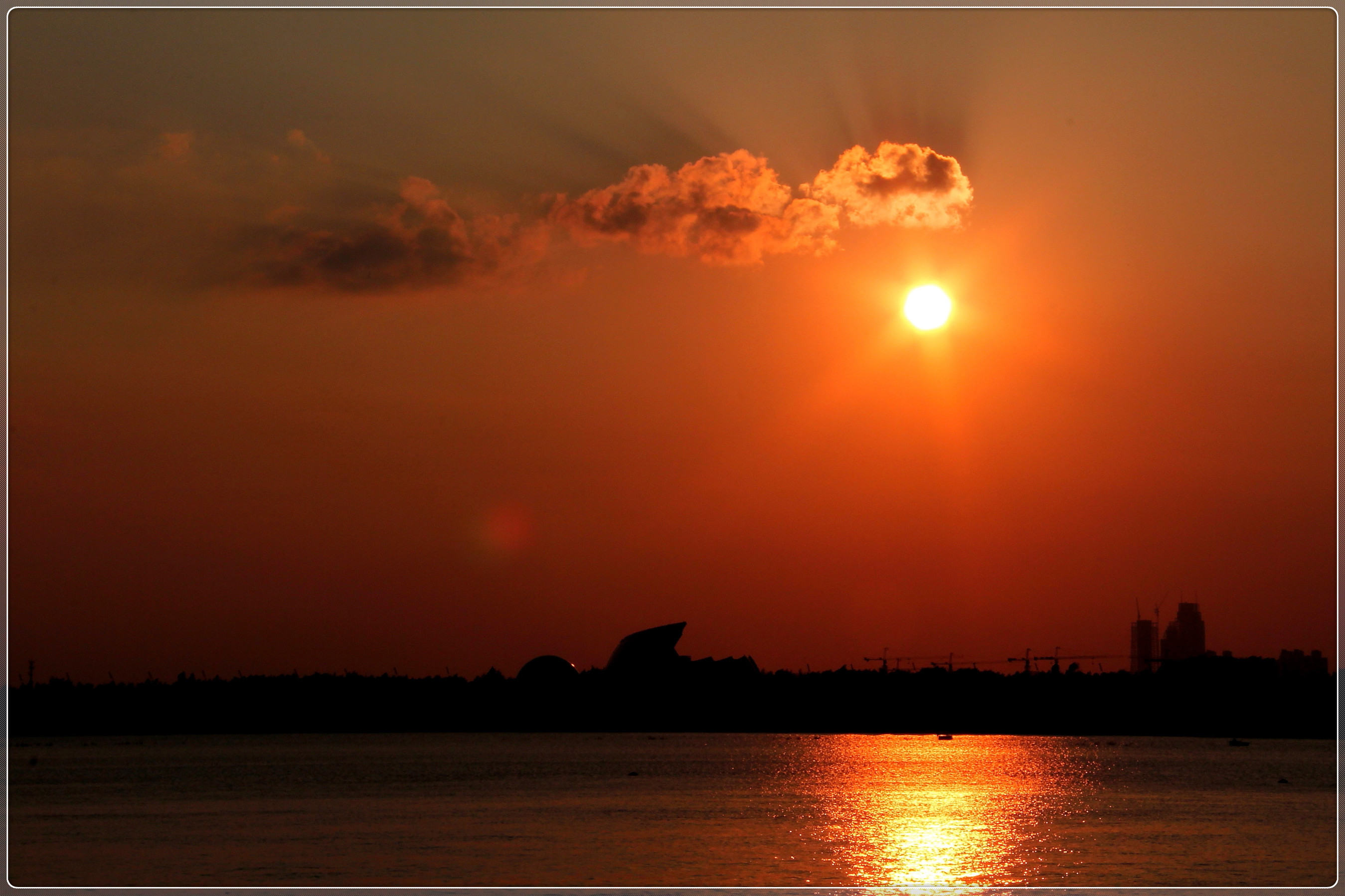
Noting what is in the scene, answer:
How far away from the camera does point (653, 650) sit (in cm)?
14988

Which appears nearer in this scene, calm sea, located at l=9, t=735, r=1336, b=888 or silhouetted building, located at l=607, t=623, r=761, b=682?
calm sea, located at l=9, t=735, r=1336, b=888

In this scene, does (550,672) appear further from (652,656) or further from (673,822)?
(673,822)

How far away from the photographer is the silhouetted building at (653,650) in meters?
149

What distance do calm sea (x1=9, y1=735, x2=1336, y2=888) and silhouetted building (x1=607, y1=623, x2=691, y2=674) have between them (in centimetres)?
5313

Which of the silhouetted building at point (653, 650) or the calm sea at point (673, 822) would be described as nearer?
the calm sea at point (673, 822)

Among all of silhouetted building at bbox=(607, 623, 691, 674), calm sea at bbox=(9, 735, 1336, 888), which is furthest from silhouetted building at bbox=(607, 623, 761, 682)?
calm sea at bbox=(9, 735, 1336, 888)

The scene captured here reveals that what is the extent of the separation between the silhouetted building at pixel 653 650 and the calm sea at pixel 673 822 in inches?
2092

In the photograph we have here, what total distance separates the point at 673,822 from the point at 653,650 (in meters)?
104

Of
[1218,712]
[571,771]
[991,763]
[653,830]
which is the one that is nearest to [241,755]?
[571,771]

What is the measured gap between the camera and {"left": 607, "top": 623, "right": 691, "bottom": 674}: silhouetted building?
149 meters

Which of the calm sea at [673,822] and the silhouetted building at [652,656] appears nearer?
the calm sea at [673,822]

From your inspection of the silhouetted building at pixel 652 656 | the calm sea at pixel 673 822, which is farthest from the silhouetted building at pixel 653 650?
the calm sea at pixel 673 822

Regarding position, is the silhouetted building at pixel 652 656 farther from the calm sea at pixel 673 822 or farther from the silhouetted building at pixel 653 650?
the calm sea at pixel 673 822

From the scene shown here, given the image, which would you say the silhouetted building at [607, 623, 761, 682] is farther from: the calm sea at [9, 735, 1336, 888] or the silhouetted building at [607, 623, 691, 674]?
the calm sea at [9, 735, 1336, 888]
